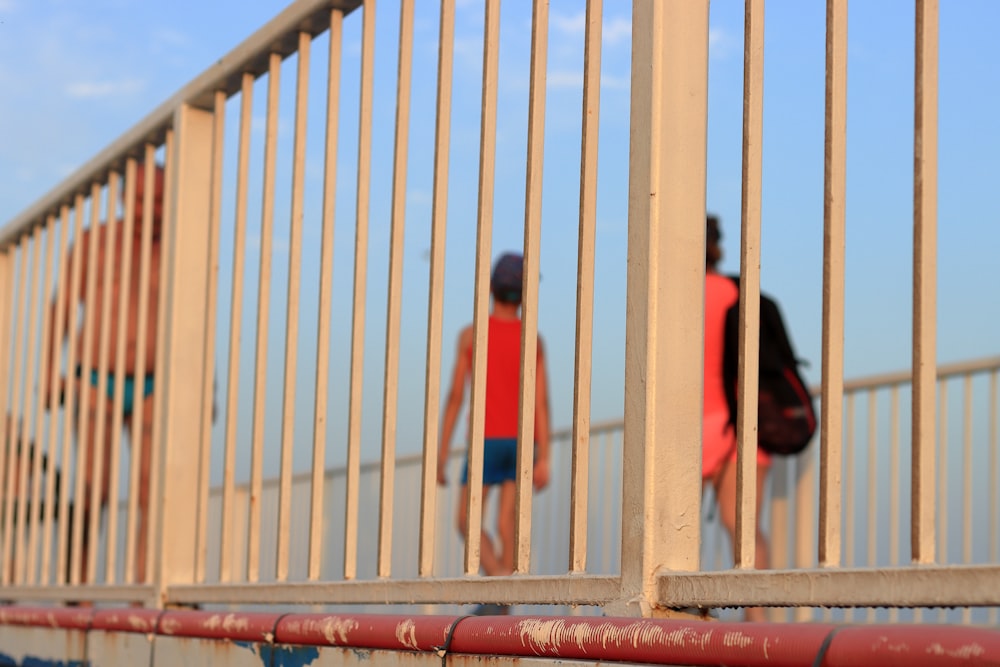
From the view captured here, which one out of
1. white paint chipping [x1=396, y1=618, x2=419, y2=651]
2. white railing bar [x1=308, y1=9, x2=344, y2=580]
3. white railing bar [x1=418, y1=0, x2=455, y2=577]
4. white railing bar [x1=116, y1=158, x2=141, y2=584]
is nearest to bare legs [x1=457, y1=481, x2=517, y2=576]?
white railing bar [x1=116, y1=158, x2=141, y2=584]

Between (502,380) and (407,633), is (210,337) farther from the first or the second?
(502,380)

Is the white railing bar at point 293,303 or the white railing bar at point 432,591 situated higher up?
the white railing bar at point 293,303

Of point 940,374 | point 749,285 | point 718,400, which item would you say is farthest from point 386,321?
point 940,374

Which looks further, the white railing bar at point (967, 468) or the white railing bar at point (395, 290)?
the white railing bar at point (967, 468)

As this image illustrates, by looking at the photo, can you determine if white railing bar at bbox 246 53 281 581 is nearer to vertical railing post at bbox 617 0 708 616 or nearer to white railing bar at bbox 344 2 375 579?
white railing bar at bbox 344 2 375 579

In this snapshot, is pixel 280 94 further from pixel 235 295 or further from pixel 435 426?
pixel 435 426

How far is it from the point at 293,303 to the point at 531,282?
91 centimetres

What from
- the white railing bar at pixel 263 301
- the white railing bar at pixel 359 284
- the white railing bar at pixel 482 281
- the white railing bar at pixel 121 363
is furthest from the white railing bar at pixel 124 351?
the white railing bar at pixel 482 281

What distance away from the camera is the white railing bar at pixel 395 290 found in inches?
98.6

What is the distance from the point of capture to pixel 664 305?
6.15ft

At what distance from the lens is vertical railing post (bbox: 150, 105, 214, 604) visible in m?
3.41

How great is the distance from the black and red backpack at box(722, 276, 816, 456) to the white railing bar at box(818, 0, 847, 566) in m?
3.47

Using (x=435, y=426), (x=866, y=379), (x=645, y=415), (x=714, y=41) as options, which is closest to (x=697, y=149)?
(x=714, y=41)

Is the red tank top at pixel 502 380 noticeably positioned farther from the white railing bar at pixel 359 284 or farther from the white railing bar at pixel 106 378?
the white railing bar at pixel 359 284
